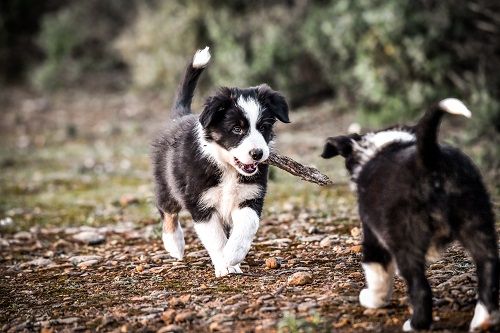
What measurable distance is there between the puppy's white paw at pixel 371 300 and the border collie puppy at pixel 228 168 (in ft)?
3.58

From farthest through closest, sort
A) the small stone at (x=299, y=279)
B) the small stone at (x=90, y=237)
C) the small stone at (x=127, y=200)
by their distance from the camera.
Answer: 1. the small stone at (x=127, y=200)
2. the small stone at (x=90, y=237)
3. the small stone at (x=299, y=279)

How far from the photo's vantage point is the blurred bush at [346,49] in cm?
1177

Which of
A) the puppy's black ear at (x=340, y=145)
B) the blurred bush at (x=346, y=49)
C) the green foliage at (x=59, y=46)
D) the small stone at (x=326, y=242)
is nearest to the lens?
the puppy's black ear at (x=340, y=145)

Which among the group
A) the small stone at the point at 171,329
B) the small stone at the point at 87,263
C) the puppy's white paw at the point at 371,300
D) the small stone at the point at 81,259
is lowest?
the small stone at the point at 81,259

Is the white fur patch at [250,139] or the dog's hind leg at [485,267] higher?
the white fur patch at [250,139]

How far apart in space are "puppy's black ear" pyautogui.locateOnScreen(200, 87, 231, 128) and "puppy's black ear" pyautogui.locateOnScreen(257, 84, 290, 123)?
26 cm

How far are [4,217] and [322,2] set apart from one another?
10346 mm

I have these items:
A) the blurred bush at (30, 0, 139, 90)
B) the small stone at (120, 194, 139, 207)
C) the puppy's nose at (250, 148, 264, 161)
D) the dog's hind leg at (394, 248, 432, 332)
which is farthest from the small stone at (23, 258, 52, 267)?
the blurred bush at (30, 0, 139, 90)

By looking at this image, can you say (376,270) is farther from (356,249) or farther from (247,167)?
(356,249)

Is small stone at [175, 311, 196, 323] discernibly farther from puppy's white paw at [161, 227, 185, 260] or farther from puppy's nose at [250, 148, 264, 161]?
puppy's white paw at [161, 227, 185, 260]

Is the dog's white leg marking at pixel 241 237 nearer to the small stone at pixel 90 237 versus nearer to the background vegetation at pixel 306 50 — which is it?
the small stone at pixel 90 237

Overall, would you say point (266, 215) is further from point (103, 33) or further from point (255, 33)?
point (103, 33)

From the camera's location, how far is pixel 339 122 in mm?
13977

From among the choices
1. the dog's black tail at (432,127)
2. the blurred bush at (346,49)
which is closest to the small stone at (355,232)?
the dog's black tail at (432,127)
